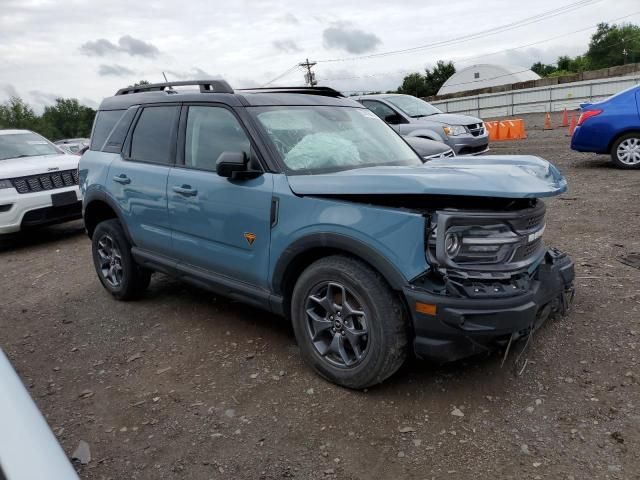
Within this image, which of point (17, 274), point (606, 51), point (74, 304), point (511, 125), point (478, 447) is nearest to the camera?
point (478, 447)

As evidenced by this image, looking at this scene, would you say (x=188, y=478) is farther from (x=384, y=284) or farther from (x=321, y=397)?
(x=384, y=284)

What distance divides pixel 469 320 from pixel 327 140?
1703 mm

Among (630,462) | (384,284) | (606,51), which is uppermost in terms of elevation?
(606,51)

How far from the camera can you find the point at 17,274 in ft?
21.4

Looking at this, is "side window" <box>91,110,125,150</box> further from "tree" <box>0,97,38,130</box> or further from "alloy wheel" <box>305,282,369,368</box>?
"tree" <box>0,97,38,130</box>

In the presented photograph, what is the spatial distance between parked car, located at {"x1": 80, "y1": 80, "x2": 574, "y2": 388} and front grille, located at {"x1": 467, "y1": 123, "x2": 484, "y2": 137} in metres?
7.19

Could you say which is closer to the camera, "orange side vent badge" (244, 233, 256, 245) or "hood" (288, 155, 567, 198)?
"hood" (288, 155, 567, 198)

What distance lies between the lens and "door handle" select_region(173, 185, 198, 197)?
149 inches

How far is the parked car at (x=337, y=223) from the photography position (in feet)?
8.75

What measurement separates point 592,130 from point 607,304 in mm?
6104

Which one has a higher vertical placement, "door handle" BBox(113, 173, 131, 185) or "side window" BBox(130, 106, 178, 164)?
"side window" BBox(130, 106, 178, 164)

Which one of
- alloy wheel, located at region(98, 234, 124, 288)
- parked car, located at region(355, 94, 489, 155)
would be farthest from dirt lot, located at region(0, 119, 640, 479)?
parked car, located at region(355, 94, 489, 155)

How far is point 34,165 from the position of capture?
25.3 feet

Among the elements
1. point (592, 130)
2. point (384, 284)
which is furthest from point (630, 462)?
point (592, 130)
